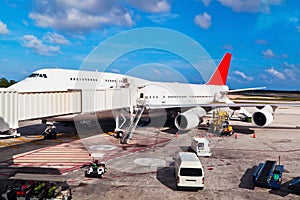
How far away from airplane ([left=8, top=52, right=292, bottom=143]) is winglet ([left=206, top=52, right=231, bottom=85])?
8.94 m

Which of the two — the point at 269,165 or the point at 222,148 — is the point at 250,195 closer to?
the point at 269,165

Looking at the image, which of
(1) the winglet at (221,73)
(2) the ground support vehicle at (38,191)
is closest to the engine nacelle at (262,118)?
(1) the winglet at (221,73)

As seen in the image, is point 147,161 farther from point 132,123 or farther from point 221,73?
point 221,73

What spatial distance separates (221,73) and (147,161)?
31.6 m

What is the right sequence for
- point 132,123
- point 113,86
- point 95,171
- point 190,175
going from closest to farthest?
point 190,175
point 95,171
point 132,123
point 113,86

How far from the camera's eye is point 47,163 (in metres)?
15.3

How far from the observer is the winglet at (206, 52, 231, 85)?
1725 inches

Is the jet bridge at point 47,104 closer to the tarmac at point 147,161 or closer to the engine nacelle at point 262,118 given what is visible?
the tarmac at point 147,161

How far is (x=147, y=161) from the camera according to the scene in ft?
52.5

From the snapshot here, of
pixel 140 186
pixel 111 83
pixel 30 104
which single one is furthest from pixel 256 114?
pixel 30 104

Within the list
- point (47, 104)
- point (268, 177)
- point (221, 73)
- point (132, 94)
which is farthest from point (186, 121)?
point (221, 73)

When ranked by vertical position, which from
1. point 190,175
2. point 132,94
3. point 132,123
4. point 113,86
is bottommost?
point 190,175

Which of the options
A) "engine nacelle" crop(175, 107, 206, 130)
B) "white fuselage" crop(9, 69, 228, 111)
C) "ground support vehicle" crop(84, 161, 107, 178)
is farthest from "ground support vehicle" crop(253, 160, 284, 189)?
"white fuselage" crop(9, 69, 228, 111)

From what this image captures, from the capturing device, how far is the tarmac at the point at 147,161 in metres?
11.4
